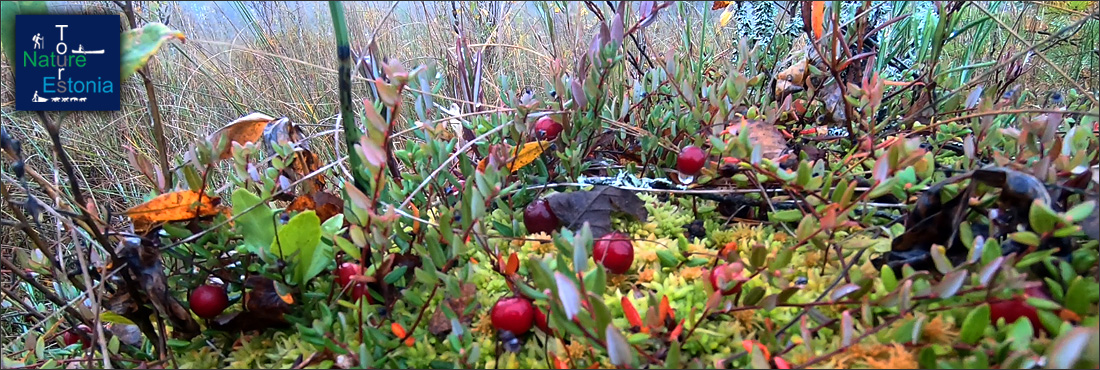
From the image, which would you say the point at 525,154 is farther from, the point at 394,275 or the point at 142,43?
the point at 142,43

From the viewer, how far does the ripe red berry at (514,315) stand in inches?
29.9

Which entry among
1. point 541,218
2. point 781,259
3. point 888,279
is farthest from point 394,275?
point 888,279

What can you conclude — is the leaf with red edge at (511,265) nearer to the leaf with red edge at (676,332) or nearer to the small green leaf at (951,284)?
the leaf with red edge at (676,332)

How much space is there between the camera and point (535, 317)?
78 centimetres

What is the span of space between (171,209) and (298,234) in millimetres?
203

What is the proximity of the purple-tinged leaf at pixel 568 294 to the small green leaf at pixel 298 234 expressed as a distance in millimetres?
426

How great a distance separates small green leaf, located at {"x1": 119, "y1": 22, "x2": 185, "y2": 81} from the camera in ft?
2.76

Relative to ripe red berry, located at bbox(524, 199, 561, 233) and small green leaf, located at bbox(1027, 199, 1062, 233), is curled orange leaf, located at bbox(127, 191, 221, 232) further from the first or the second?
small green leaf, located at bbox(1027, 199, 1062, 233)

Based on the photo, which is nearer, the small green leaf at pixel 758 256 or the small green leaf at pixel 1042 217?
the small green leaf at pixel 1042 217

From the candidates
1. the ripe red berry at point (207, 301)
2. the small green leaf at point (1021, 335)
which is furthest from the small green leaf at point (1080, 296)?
the ripe red berry at point (207, 301)

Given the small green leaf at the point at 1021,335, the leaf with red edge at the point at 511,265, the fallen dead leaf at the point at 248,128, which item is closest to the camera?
the small green leaf at the point at 1021,335

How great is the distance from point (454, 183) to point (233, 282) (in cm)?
38

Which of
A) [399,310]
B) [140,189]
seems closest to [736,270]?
[399,310]

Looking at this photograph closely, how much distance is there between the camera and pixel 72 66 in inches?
38.7
